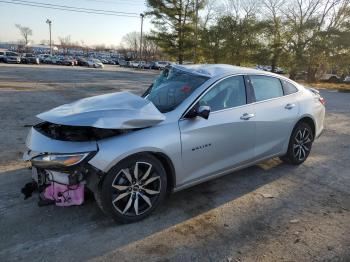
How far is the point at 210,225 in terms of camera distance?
12.5 ft

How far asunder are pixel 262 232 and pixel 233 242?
1.32ft

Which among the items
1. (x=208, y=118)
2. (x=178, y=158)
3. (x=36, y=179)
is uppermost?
(x=208, y=118)

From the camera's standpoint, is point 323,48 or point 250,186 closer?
point 250,186

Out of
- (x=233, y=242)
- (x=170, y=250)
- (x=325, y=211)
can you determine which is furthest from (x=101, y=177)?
(x=325, y=211)

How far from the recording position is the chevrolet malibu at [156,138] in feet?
11.5

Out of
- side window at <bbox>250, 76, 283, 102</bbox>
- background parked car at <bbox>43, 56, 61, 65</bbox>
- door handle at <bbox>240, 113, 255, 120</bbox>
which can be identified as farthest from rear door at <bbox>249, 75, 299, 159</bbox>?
background parked car at <bbox>43, 56, 61, 65</bbox>

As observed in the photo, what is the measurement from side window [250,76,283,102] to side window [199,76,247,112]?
0.89 ft

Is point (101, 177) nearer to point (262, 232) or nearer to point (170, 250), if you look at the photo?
point (170, 250)

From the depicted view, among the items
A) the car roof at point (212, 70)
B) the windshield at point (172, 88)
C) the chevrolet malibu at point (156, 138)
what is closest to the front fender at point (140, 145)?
the chevrolet malibu at point (156, 138)

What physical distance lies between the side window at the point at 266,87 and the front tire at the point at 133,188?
1.95 metres

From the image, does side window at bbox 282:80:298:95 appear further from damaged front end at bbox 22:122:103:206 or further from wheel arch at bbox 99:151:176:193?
damaged front end at bbox 22:122:103:206

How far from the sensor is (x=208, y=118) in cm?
422

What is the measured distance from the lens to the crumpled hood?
3.61 meters

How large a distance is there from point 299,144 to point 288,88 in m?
0.93
